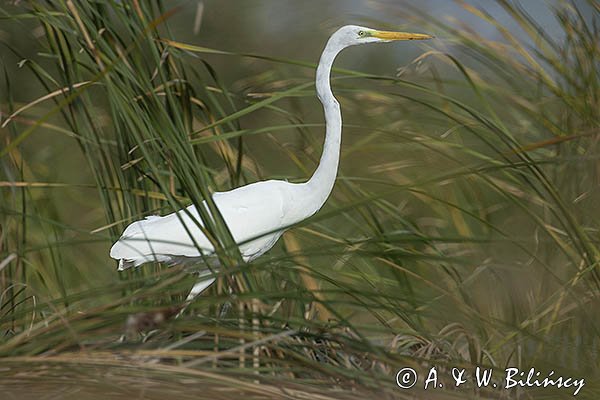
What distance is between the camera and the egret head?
128cm

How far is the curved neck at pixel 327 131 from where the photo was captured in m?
1.26

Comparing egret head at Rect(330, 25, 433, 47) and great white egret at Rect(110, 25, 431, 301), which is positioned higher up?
egret head at Rect(330, 25, 433, 47)

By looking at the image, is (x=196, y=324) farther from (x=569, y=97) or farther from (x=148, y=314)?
(x=569, y=97)

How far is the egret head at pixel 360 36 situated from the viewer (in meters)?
1.28

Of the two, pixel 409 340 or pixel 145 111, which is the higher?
pixel 145 111

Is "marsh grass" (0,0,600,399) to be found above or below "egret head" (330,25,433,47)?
below

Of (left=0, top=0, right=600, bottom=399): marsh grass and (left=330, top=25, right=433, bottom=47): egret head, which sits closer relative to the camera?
(left=0, top=0, right=600, bottom=399): marsh grass

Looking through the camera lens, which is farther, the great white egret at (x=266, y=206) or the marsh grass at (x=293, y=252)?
the great white egret at (x=266, y=206)

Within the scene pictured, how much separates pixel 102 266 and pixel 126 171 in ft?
2.85

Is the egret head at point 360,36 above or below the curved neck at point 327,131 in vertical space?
above

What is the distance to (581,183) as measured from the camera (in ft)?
4.41

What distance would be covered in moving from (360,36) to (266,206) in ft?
0.86

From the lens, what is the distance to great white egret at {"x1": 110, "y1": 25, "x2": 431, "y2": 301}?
125cm

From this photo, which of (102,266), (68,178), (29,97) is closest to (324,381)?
(102,266)
